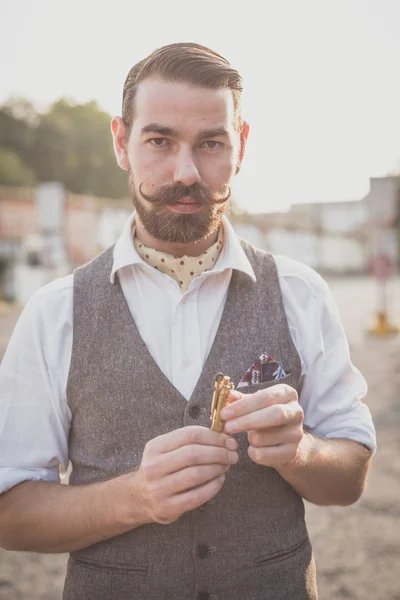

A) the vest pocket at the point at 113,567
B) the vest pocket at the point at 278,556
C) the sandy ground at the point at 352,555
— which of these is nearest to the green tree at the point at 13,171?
the sandy ground at the point at 352,555

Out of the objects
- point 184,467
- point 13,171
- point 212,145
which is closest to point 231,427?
point 184,467

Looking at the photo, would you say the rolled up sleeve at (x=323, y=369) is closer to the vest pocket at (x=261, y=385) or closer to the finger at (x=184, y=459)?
the vest pocket at (x=261, y=385)

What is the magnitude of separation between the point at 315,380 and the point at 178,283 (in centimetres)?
47

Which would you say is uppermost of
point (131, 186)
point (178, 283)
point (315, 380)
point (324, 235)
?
point (131, 186)

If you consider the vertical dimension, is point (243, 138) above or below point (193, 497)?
above

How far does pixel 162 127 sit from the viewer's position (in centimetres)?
166

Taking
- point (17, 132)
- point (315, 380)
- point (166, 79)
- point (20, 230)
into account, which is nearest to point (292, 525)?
point (315, 380)

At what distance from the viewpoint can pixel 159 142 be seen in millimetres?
Answer: 1684

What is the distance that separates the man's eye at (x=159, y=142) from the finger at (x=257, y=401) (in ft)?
2.30

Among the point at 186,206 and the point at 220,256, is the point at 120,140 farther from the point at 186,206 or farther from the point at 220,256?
the point at 220,256

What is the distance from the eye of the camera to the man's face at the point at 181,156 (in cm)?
166

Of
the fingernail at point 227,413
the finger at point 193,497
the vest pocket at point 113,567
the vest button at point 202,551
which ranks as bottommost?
the vest pocket at point 113,567

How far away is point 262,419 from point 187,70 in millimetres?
912

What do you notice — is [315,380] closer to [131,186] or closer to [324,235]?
[131,186]
